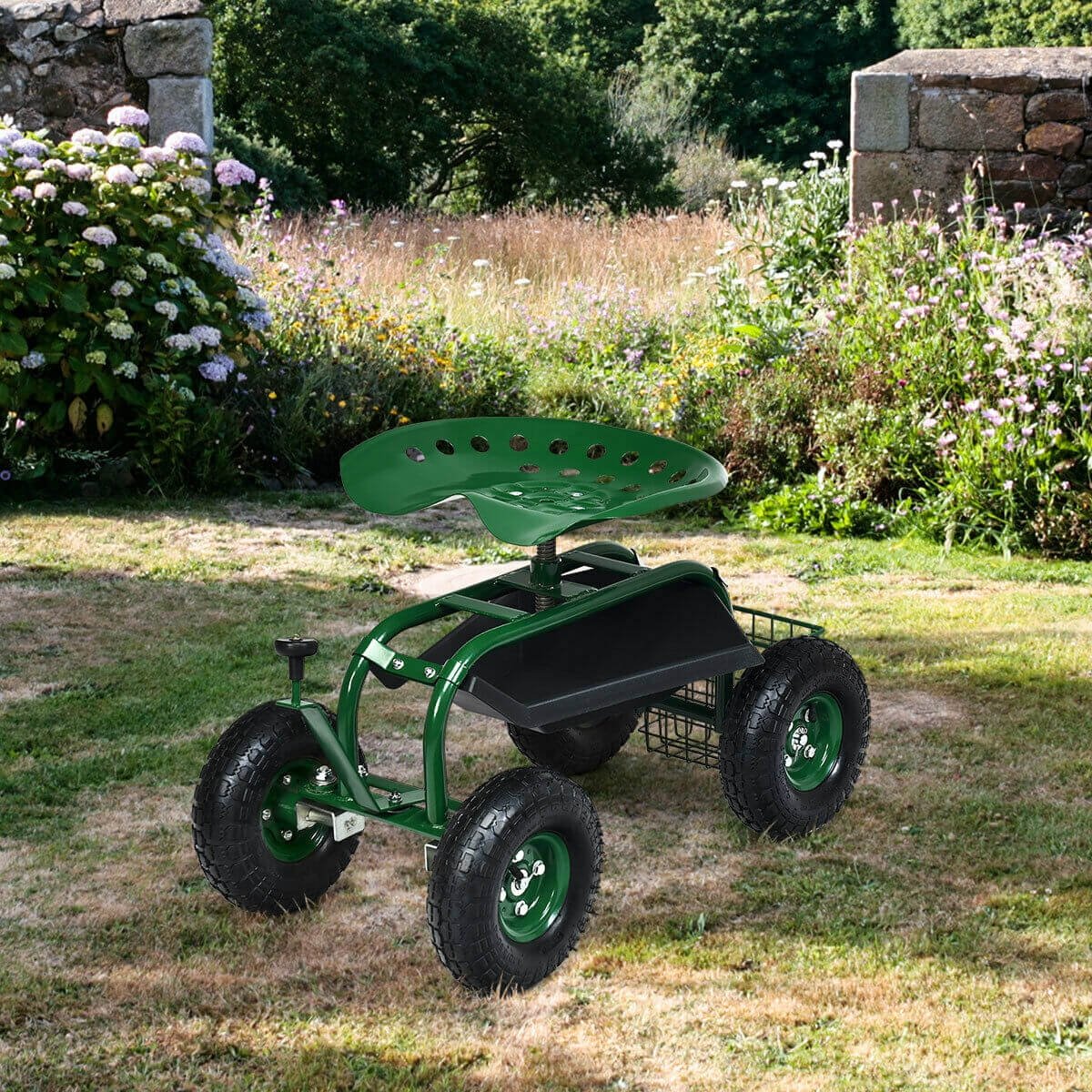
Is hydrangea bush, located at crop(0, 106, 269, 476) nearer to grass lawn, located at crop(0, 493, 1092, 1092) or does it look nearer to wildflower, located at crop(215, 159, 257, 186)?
wildflower, located at crop(215, 159, 257, 186)

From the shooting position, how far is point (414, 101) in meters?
19.3

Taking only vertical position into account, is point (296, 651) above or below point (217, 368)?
below

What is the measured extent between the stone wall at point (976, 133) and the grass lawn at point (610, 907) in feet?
10.2

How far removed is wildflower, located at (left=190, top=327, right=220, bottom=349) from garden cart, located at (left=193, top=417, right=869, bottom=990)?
361 centimetres

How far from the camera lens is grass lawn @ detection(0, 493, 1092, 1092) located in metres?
2.45

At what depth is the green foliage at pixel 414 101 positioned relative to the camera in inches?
717

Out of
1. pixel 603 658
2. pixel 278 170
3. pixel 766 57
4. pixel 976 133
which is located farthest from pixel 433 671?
pixel 766 57

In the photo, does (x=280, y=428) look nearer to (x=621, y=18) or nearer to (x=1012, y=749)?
(x=1012, y=749)

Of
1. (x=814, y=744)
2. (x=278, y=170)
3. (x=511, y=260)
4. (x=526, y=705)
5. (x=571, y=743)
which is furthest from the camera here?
(x=278, y=170)

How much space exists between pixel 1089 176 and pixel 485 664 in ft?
19.1

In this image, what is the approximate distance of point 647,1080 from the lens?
2.39 metres

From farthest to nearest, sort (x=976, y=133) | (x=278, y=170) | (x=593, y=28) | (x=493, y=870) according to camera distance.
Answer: (x=593, y=28)
(x=278, y=170)
(x=976, y=133)
(x=493, y=870)

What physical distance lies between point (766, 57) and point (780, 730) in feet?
88.4

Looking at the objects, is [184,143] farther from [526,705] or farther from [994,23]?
[994,23]
